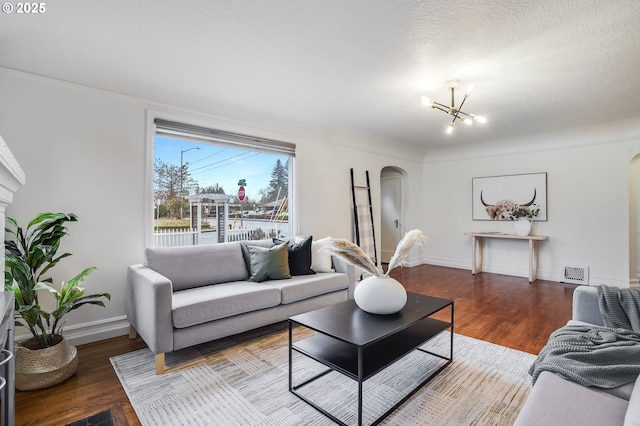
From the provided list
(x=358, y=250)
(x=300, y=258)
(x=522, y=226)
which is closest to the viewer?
(x=358, y=250)

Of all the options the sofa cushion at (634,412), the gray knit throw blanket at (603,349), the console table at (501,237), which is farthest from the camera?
the console table at (501,237)

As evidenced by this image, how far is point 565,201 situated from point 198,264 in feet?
18.3

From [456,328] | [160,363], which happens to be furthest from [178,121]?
[456,328]

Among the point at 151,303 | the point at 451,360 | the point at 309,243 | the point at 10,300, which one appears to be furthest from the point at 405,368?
the point at 10,300

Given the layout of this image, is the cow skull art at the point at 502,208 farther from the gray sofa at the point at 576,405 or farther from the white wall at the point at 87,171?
the white wall at the point at 87,171

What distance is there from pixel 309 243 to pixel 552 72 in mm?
2818

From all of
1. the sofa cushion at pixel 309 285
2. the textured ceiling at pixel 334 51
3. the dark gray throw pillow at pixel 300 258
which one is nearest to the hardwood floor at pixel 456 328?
the sofa cushion at pixel 309 285

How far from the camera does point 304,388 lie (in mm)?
2059

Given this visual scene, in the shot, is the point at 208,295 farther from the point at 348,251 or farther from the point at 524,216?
the point at 524,216

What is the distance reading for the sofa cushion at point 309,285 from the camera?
2955 mm

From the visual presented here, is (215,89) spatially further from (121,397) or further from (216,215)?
(121,397)

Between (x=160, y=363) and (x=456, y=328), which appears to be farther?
(x=456, y=328)

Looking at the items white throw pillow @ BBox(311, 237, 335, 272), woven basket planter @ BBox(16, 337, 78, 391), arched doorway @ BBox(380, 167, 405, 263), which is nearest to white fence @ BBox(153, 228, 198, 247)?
woven basket planter @ BBox(16, 337, 78, 391)

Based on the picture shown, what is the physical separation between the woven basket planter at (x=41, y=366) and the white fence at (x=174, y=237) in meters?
1.29
